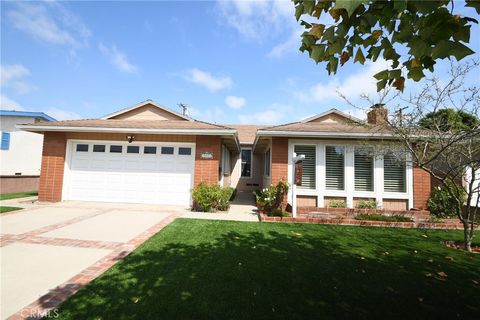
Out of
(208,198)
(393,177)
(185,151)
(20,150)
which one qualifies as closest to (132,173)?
(185,151)

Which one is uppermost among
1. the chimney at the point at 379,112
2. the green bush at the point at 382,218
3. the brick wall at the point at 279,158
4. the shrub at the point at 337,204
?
the chimney at the point at 379,112

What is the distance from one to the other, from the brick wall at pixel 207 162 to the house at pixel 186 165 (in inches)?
1.7

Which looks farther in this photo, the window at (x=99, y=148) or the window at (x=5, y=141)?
the window at (x=5, y=141)

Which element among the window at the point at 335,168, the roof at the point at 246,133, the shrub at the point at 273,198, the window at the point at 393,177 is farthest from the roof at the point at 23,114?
the window at the point at 393,177

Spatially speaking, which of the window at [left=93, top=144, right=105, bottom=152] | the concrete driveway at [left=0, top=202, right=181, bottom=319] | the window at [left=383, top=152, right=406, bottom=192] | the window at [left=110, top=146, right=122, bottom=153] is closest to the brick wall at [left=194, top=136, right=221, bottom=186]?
the concrete driveway at [left=0, top=202, right=181, bottom=319]

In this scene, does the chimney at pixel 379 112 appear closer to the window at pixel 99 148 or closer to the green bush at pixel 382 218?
the green bush at pixel 382 218

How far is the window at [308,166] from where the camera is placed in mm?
10172

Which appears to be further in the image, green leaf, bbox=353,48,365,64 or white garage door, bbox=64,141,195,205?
white garage door, bbox=64,141,195,205

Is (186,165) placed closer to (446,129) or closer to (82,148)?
(82,148)

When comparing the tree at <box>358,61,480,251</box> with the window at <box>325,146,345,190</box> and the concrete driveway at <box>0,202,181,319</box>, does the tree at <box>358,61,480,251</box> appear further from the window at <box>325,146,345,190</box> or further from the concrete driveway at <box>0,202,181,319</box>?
the concrete driveway at <box>0,202,181,319</box>

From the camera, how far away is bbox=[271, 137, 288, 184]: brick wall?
10156 millimetres

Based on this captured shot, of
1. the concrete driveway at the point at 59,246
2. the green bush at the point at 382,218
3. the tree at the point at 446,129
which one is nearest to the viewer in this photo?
the concrete driveway at the point at 59,246

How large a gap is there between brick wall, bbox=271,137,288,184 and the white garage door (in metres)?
3.52

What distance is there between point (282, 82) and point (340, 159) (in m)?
4.22
